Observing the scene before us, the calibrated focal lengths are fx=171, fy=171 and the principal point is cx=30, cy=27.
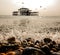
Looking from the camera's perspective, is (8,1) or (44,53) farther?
(8,1)

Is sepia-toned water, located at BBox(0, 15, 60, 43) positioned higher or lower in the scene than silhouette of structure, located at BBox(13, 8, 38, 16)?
lower

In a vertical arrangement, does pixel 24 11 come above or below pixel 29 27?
above

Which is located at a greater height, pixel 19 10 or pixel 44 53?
pixel 19 10

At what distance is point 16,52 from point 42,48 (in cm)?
22

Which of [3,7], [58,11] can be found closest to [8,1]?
[3,7]

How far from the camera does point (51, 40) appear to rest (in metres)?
1.56

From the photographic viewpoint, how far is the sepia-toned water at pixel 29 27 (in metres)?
1.58

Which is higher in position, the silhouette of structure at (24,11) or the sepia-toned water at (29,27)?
the silhouette of structure at (24,11)

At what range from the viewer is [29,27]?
5.29ft

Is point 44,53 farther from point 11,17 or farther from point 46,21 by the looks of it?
point 11,17

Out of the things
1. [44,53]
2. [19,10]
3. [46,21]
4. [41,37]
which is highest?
[19,10]

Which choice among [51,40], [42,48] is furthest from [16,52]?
[51,40]

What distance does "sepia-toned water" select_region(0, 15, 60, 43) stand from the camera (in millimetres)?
1577

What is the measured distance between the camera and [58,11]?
166 centimetres
